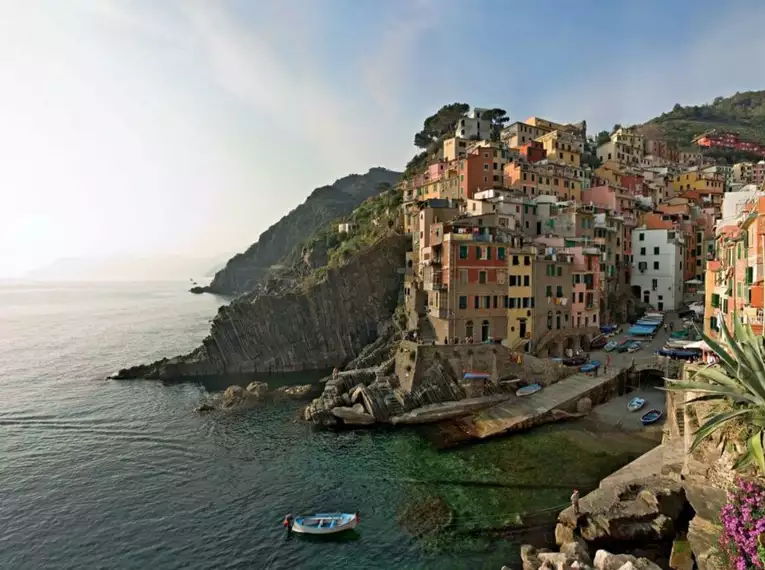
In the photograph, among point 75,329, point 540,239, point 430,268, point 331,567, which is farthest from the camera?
point 75,329

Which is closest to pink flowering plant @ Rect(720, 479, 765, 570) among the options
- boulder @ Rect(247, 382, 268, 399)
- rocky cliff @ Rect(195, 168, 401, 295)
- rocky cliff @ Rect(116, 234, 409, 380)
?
boulder @ Rect(247, 382, 268, 399)

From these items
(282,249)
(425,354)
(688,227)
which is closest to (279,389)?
(425,354)

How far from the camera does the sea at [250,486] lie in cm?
2281

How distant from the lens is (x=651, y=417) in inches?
1405

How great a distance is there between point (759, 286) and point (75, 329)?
118726 mm

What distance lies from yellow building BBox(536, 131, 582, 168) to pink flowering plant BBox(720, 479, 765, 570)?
7559 cm

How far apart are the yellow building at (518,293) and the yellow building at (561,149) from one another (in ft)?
142

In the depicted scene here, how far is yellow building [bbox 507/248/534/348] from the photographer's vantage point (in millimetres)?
46438

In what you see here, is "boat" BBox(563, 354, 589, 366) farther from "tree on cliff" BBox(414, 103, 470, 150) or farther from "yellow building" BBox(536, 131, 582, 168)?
"tree on cliff" BBox(414, 103, 470, 150)

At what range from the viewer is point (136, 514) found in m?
26.5

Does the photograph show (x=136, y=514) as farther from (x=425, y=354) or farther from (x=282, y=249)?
(x=282, y=249)

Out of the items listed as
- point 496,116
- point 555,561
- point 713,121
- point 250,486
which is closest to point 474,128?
point 496,116

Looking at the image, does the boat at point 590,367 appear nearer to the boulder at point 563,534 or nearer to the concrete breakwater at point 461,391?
the concrete breakwater at point 461,391

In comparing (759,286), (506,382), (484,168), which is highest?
(484,168)
